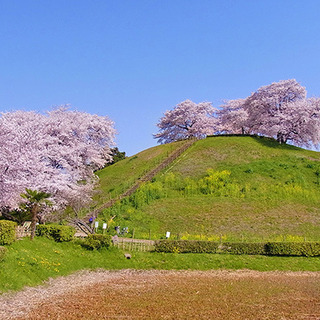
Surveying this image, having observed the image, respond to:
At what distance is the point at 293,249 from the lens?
2714 cm

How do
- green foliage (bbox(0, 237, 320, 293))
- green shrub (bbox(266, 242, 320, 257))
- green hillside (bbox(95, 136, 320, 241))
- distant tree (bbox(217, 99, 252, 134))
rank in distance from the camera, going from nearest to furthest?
1. green foliage (bbox(0, 237, 320, 293))
2. green shrub (bbox(266, 242, 320, 257))
3. green hillside (bbox(95, 136, 320, 241))
4. distant tree (bbox(217, 99, 252, 134))

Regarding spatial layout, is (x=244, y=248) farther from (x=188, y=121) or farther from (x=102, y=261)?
(x=188, y=121)

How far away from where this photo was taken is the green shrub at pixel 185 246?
2662 centimetres

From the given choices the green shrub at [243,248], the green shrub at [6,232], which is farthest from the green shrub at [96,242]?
the green shrub at [243,248]

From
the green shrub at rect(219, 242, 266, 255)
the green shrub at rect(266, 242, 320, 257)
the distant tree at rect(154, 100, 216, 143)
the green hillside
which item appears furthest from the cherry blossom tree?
the distant tree at rect(154, 100, 216, 143)

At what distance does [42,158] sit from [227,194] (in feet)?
73.0

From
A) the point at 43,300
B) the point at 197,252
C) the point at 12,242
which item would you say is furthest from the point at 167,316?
the point at 197,252

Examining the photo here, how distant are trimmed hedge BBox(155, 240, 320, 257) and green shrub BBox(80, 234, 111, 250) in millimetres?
3770

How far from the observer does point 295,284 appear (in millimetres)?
19172

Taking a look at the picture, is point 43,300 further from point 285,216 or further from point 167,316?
point 285,216

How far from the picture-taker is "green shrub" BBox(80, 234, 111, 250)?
25.2 m

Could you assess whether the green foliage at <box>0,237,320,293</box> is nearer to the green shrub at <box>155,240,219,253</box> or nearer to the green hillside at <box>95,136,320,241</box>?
A: the green shrub at <box>155,240,219,253</box>

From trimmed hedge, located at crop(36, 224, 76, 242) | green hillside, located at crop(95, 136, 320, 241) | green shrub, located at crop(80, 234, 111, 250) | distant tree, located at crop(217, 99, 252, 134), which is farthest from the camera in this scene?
distant tree, located at crop(217, 99, 252, 134)

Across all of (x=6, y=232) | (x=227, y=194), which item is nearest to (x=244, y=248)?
(x=6, y=232)
